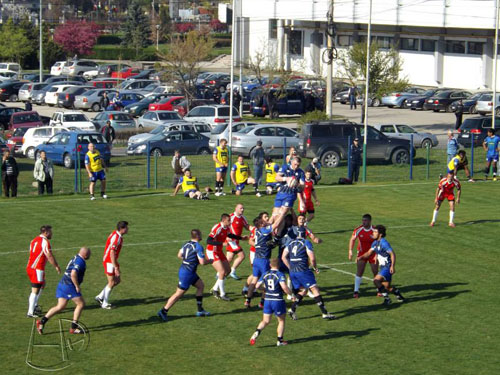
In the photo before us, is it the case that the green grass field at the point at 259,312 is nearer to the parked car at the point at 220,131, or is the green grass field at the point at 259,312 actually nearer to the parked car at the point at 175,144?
the parked car at the point at 175,144

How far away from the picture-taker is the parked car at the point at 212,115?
1861 inches

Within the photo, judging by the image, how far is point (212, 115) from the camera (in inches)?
1879

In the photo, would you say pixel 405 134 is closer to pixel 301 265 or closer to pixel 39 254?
pixel 301 265

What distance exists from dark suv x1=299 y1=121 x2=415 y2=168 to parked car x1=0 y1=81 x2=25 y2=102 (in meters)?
34.8

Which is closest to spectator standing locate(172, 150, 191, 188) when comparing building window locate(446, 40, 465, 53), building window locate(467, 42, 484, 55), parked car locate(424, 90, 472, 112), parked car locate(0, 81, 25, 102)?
parked car locate(424, 90, 472, 112)

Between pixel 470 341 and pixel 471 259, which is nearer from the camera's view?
pixel 470 341

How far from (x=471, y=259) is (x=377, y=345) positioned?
7.31 m

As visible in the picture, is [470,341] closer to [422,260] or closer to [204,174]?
[422,260]

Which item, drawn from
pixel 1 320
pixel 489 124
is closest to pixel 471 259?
pixel 1 320

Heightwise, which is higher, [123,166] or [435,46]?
[435,46]

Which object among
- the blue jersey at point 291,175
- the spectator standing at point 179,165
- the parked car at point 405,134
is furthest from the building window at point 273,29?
the blue jersey at point 291,175

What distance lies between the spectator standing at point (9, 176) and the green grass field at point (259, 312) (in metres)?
1.94

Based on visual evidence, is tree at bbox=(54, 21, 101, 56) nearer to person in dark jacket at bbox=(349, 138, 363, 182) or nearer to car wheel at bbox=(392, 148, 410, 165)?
car wheel at bbox=(392, 148, 410, 165)

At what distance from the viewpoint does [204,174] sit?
34.5 m
